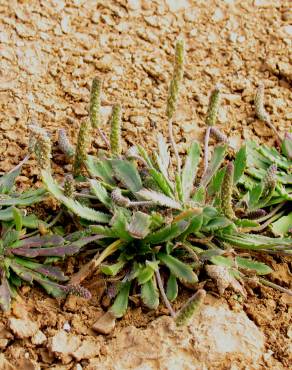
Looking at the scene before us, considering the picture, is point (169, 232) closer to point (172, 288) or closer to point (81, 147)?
point (172, 288)

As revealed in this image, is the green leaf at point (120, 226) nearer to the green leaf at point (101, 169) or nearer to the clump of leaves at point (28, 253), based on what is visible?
the clump of leaves at point (28, 253)

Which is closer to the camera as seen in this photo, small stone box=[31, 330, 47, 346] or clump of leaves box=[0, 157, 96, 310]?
small stone box=[31, 330, 47, 346]

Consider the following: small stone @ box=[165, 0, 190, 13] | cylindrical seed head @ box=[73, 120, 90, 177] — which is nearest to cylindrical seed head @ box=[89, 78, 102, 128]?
cylindrical seed head @ box=[73, 120, 90, 177]

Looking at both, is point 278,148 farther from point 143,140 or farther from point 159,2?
point 159,2

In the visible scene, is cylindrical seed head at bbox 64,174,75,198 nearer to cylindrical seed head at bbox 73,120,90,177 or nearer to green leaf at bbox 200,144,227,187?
cylindrical seed head at bbox 73,120,90,177

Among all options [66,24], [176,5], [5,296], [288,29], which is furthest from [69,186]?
[288,29]

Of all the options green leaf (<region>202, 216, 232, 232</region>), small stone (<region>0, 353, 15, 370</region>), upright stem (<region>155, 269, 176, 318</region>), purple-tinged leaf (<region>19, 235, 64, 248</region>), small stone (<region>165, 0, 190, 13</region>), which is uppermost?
small stone (<region>165, 0, 190, 13</region>)
